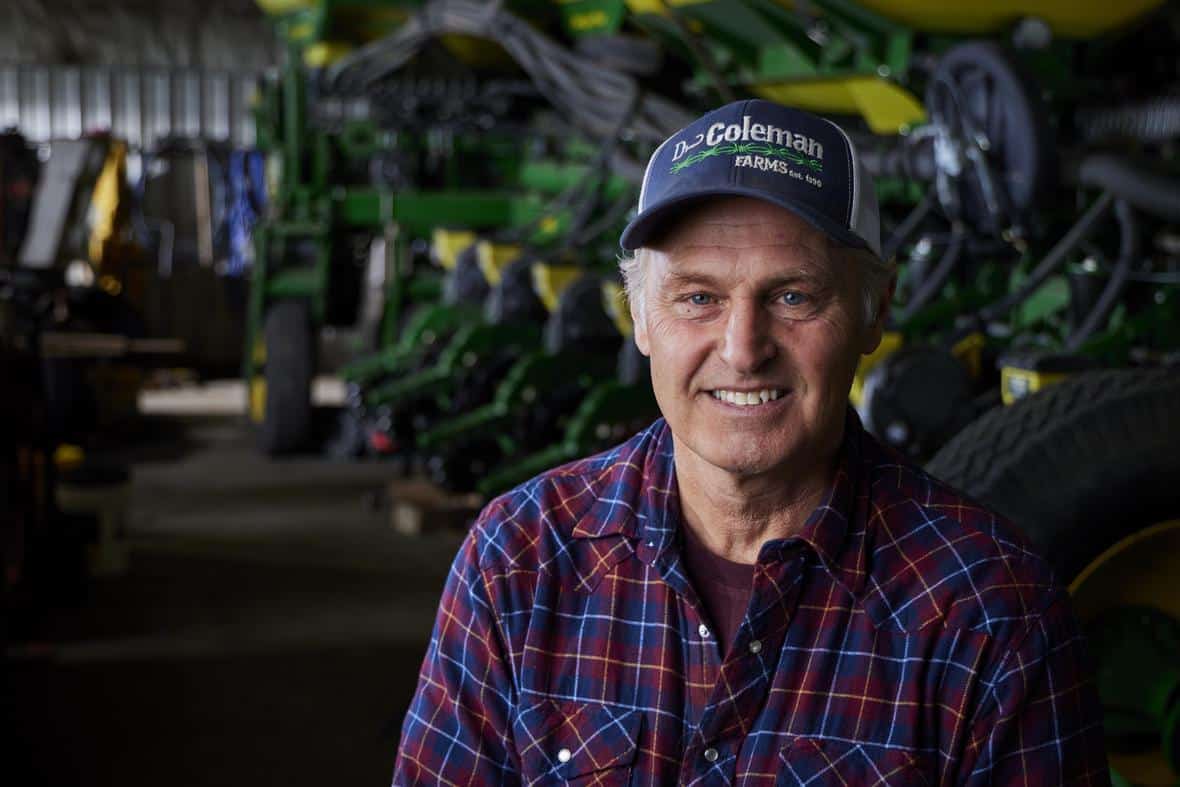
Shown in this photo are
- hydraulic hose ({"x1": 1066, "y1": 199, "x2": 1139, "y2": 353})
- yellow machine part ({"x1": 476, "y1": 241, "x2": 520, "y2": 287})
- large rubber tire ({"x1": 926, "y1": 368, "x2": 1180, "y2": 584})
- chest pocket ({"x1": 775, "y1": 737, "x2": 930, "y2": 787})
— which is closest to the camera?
chest pocket ({"x1": 775, "y1": 737, "x2": 930, "y2": 787})

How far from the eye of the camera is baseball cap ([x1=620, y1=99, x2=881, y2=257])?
1.32 meters

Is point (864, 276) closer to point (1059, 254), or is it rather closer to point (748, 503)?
point (748, 503)

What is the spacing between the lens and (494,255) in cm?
639

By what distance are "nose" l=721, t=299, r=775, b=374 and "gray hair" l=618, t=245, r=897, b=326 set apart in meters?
0.10

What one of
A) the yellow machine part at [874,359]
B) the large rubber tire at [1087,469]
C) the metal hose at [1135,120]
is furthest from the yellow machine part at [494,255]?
the large rubber tire at [1087,469]

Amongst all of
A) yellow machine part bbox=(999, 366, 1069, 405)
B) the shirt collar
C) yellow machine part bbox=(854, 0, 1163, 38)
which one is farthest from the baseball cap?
yellow machine part bbox=(854, 0, 1163, 38)

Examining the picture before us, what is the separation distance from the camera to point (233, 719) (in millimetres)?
3693

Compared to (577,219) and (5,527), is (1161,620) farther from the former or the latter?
(577,219)

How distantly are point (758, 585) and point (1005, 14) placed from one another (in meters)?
3.63

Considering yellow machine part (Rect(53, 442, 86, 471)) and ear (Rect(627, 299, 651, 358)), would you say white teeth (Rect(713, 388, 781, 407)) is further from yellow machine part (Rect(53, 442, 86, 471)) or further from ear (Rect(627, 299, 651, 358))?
yellow machine part (Rect(53, 442, 86, 471))

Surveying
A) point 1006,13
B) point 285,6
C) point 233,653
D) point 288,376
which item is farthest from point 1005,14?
point 285,6

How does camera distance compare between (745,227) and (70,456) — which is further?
(70,456)

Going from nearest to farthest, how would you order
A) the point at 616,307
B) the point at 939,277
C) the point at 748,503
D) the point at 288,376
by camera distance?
the point at 748,503, the point at 939,277, the point at 616,307, the point at 288,376

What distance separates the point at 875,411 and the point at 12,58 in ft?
38.3
